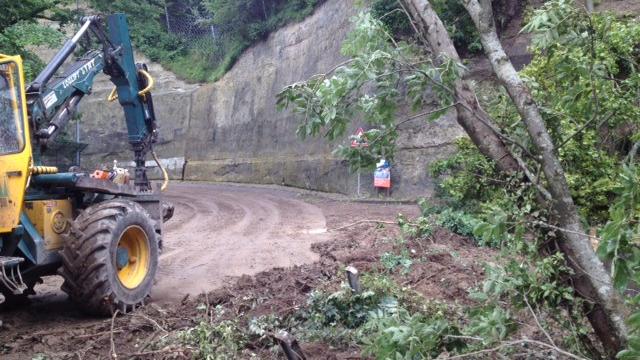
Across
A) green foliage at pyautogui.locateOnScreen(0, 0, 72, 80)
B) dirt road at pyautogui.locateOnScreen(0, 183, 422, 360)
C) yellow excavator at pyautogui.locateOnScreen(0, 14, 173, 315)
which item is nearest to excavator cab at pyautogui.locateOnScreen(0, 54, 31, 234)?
yellow excavator at pyautogui.locateOnScreen(0, 14, 173, 315)

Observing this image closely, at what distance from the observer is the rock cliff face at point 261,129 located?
64.8ft

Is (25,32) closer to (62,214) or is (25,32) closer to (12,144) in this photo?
(62,214)

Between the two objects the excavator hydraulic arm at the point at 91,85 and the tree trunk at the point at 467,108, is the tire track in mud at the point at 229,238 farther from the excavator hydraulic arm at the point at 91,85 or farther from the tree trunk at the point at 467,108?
the tree trunk at the point at 467,108

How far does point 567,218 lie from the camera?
3.89 m

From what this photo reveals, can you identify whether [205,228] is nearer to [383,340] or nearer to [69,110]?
[69,110]

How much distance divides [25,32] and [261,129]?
12.7 m

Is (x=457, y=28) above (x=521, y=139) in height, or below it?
above

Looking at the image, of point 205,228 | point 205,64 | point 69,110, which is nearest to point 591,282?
point 69,110

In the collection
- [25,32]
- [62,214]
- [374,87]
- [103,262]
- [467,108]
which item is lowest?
[103,262]

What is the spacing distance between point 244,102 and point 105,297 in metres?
23.0

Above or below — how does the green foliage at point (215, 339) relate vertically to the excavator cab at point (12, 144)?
below

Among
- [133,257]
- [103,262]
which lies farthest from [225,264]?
[103,262]

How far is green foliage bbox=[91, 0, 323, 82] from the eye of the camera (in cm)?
2903

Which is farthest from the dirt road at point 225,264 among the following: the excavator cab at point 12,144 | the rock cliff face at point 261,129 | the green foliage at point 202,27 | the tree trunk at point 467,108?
the green foliage at point 202,27
